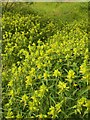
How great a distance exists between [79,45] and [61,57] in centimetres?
57

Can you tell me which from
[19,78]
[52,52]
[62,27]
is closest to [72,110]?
[19,78]

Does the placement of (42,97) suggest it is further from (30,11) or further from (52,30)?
(30,11)

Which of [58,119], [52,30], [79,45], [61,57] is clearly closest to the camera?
[58,119]

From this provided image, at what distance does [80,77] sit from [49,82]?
372mm

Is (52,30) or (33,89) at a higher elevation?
(52,30)

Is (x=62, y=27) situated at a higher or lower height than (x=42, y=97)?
higher

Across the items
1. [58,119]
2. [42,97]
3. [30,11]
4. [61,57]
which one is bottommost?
[58,119]

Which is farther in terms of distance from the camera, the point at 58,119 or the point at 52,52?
the point at 52,52

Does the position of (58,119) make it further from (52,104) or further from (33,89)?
(33,89)

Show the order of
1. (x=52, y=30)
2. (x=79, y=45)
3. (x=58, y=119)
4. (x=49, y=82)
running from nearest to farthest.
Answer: (x=58, y=119) < (x=49, y=82) < (x=79, y=45) < (x=52, y=30)

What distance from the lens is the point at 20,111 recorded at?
3.35 metres

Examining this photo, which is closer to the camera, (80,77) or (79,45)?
(80,77)

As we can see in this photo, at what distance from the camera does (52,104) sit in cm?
327

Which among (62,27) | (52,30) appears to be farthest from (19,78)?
(62,27)
